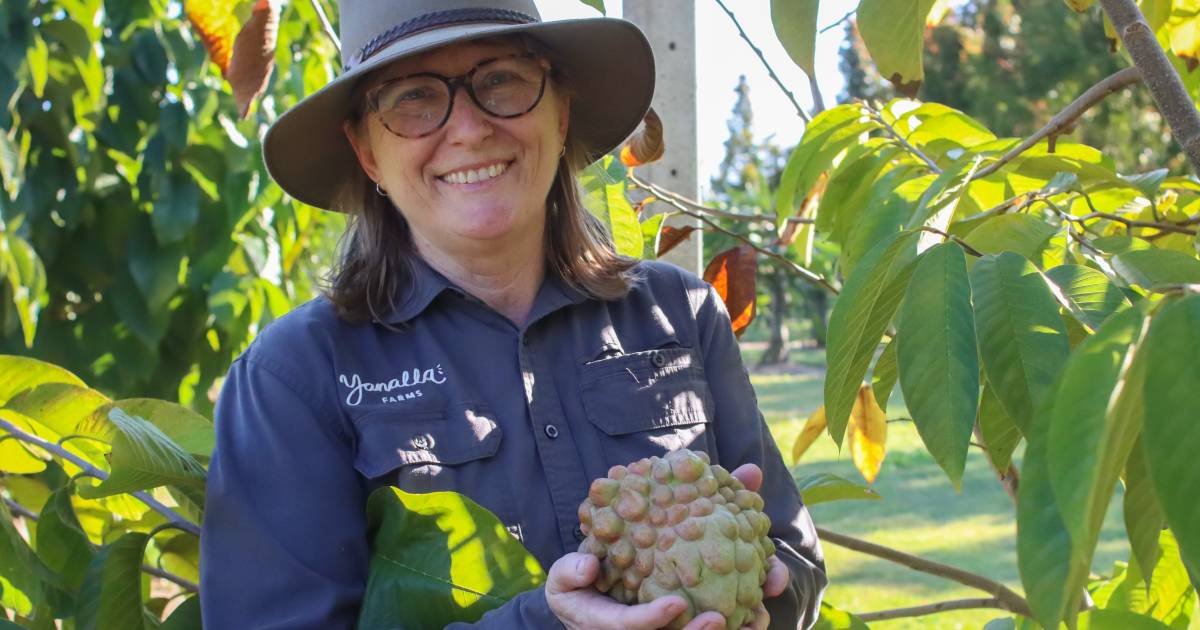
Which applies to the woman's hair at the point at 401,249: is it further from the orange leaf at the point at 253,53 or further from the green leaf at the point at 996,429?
the green leaf at the point at 996,429

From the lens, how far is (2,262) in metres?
3.29

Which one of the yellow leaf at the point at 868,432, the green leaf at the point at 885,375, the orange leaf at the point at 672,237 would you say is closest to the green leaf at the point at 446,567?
the green leaf at the point at 885,375

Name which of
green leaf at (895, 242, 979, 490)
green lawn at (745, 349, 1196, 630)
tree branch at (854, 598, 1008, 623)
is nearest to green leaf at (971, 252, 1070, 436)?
green leaf at (895, 242, 979, 490)

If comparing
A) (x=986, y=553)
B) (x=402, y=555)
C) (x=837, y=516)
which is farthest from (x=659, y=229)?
(x=837, y=516)

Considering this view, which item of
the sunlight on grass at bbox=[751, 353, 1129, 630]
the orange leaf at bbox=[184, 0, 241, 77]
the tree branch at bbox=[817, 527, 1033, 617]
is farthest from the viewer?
the sunlight on grass at bbox=[751, 353, 1129, 630]

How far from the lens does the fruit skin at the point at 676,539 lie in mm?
1096

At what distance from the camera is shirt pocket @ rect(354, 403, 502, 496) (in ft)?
4.63

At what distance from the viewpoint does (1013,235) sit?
1395 mm

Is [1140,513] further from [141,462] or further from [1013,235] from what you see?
[141,462]

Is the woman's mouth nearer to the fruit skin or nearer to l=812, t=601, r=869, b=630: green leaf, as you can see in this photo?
the fruit skin

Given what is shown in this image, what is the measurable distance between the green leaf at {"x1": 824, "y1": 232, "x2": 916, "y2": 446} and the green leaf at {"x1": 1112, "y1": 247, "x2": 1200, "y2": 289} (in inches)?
11.2

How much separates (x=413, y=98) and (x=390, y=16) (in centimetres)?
11

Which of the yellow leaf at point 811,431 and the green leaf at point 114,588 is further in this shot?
the yellow leaf at point 811,431

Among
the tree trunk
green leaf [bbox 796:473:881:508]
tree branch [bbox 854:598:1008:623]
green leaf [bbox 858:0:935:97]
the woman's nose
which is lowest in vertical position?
the tree trunk
